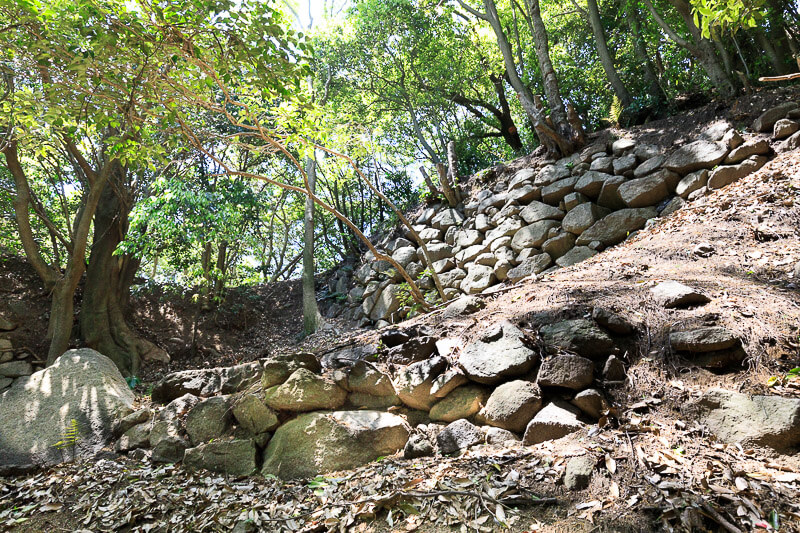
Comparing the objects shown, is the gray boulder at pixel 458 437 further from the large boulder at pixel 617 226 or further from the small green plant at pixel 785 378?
the large boulder at pixel 617 226

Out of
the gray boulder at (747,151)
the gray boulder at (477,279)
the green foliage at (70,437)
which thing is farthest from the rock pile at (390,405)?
the gray boulder at (747,151)

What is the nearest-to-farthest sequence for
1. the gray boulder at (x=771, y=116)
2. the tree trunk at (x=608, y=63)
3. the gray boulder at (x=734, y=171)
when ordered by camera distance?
1. the gray boulder at (x=734, y=171)
2. the gray boulder at (x=771, y=116)
3. the tree trunk at (x=608, y=63)

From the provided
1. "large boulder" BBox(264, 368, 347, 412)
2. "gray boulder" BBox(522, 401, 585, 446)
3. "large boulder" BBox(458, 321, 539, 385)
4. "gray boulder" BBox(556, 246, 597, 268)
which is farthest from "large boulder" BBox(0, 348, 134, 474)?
"gray boulder" BBox(556, 246, 597, 268)

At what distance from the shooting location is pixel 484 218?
7305 mm

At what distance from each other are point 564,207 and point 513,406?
438 cm

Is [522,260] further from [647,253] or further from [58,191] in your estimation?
[58,191]

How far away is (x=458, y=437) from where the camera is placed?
2693 millimetres

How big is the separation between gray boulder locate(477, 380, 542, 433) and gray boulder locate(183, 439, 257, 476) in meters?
1.63

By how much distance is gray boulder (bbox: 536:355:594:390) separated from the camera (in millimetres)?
2570

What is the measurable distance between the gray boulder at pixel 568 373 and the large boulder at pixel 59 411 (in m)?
3.49

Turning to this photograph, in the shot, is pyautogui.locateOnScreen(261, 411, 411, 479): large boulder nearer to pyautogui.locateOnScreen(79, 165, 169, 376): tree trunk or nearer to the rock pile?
the rock pile

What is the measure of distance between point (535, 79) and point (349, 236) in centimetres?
545

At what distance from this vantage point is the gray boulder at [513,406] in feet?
8.58

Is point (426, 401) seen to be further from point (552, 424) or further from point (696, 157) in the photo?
point (696, 157)
